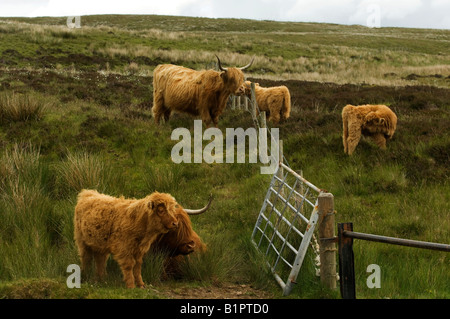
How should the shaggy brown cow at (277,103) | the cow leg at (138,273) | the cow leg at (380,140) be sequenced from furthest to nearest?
the shaggy brown cow at (277,103) < the cow leg at (380,140) < the cow leg at (138,273)

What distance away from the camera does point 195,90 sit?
10.7 meters

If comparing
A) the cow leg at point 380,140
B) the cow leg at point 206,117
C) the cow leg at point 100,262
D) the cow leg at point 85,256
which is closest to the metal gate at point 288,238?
the cow leg at point 100,262

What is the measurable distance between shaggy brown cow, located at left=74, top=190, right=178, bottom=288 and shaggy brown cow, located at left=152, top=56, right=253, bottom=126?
19.5 ft

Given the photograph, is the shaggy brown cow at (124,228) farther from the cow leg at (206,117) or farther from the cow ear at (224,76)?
the cow leg at (206,117)

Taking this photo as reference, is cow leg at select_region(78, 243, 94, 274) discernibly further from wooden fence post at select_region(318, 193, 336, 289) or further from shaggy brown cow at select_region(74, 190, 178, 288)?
wooden fence post at select_region(318, 193, 336, 289)

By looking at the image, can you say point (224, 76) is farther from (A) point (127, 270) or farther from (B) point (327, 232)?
(A) point (127, 270)

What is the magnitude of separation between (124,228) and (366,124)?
5.80 meters

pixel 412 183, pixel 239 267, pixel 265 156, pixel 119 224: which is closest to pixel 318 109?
pixel 265 156

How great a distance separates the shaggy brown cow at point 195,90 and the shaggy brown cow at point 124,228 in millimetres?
5953

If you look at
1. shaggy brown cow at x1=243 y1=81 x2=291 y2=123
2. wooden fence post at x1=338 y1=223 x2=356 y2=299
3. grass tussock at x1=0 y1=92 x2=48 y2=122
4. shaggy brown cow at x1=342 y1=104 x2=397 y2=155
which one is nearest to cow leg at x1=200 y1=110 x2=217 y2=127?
shaggy brown cow at x1=243 y1=81 x2=291 y2=123

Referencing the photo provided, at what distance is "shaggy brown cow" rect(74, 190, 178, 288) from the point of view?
4.16m

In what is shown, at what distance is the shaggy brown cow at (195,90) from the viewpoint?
1013 centimetres

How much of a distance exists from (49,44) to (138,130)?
65.5 ft
